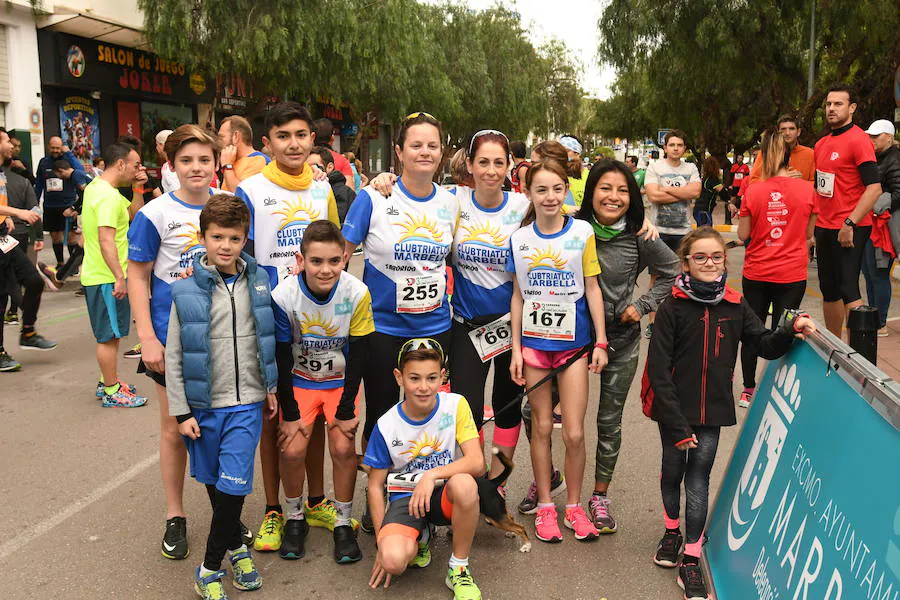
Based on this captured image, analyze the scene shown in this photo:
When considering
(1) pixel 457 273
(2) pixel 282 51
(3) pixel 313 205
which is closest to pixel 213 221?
(3) pixel 313 205

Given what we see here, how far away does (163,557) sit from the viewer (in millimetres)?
4031

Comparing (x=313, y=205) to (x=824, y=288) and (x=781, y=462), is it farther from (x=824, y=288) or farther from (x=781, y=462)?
(x=824, y=288)

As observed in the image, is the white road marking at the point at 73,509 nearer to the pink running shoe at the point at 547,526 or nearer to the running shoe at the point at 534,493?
the running shoe at the point at 534,493

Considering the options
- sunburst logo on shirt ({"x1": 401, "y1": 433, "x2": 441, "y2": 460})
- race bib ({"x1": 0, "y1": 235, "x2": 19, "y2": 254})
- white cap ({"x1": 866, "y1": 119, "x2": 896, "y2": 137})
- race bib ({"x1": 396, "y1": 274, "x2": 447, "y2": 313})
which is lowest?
sunburst logo on shirt ({"x1": 401, "y1": 433, "x2": 441, "y2": 460})

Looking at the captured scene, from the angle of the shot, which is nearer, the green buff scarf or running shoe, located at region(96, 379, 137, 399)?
the green buff scarf

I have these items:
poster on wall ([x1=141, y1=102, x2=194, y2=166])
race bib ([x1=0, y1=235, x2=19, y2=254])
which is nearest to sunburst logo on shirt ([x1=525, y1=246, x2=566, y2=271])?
race bib ([x1=0, y1=235, x2=19, y2=254])

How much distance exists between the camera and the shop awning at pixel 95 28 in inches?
784

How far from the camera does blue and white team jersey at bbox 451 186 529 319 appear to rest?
14.0 ft

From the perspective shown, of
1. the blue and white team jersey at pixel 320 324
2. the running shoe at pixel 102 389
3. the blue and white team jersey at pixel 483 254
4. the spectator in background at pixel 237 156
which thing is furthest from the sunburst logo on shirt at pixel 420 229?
the running shoe at pixel 102 389

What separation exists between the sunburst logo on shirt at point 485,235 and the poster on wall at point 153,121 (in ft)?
72.2

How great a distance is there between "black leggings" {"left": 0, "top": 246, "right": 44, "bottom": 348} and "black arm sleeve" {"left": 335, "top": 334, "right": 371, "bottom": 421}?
5164 mm

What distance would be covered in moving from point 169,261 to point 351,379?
112cm

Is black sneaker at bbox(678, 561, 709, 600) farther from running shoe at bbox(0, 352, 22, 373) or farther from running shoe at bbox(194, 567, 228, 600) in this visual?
running shoe at bbox(0, 352, 22, 373)

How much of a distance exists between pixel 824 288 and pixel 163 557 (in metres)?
5.79
